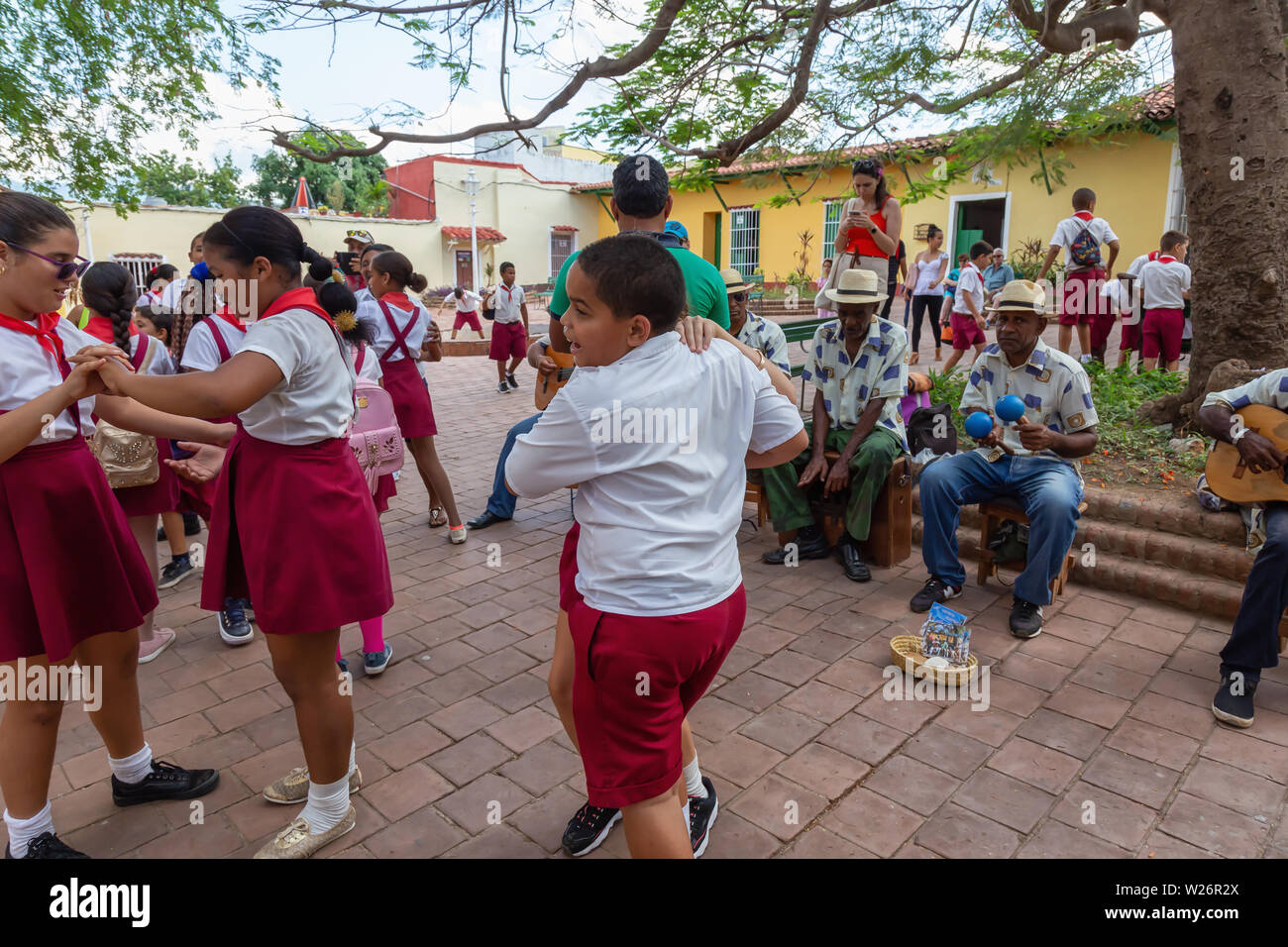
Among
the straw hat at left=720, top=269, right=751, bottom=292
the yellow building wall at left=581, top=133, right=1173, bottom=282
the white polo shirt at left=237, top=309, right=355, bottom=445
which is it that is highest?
the yellow building wall at left=581, top=133, right=1173, bottom=282

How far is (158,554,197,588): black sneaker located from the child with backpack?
25.1 ft

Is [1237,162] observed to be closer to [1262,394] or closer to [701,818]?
[1262,394]

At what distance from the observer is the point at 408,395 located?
206 inches

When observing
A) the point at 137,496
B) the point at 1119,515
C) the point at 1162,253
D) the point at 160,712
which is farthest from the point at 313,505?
the point at 1162,253

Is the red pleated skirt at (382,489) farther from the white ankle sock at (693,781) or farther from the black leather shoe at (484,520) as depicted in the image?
the white ankle sock at (693,781)

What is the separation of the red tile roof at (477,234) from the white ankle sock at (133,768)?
1059 inches

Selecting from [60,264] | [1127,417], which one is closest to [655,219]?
[60,264]

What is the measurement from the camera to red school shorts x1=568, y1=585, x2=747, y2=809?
1.72 m

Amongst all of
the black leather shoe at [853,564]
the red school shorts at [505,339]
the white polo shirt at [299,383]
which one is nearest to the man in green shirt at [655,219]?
the white polo shirt at [299,383]

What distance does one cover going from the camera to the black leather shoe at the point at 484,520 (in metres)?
5.71

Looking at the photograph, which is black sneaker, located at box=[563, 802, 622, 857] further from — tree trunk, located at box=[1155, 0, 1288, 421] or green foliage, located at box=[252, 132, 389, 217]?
green foliage, located at box=[252, 132, 389, 217]

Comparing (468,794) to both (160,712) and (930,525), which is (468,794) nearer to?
(160,712)

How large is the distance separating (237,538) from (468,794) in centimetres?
116

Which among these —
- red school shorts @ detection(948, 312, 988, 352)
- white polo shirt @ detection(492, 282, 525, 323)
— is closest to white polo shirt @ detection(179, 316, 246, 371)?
white polo shirt @ detection(492, 282, 525, 323)
